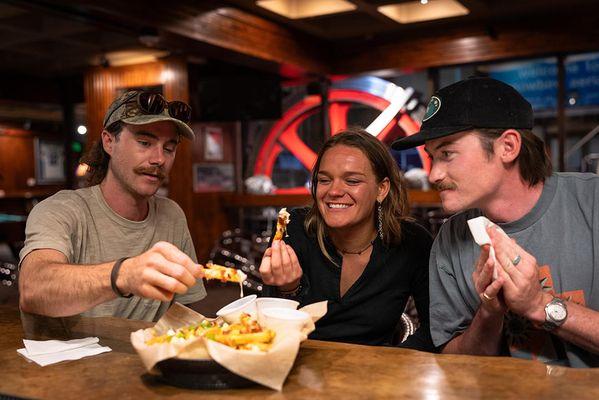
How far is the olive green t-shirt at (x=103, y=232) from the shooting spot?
2.37m

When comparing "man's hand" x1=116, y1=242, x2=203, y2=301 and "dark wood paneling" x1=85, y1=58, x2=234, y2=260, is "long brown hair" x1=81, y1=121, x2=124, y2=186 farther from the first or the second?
"dark wood paneling" x1=85, y1=58, x2=234, y2=260

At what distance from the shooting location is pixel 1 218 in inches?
401

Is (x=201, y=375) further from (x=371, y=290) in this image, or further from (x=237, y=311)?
(x=371, y=290)

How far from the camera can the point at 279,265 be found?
2064 millimetres

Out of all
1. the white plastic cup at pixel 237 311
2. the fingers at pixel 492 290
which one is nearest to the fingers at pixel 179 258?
the white plastic cup at pixel 237 311

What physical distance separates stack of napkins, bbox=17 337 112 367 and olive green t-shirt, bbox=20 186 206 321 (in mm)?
487

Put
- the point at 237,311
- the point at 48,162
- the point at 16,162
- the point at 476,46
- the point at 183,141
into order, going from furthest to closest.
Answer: the point at 48,162 < the point at 16,162 < the point at 476,46 < the point at 183,141 < the point at 237,311

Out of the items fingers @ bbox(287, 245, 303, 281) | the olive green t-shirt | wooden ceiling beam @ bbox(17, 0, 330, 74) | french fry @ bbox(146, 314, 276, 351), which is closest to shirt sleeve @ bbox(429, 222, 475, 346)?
fingers @ bbox(287, 245, 303, 281)

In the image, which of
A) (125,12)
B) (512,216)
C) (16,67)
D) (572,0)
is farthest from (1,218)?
(512,216)

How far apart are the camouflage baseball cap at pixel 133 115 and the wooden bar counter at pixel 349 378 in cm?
113

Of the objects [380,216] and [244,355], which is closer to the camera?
[244,355]

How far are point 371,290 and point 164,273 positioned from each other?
1.13 m

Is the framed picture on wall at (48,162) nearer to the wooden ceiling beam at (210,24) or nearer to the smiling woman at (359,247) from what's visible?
the wooden ceiling beam at (210,24)

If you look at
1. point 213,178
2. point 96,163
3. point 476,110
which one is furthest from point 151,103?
point 213,178
